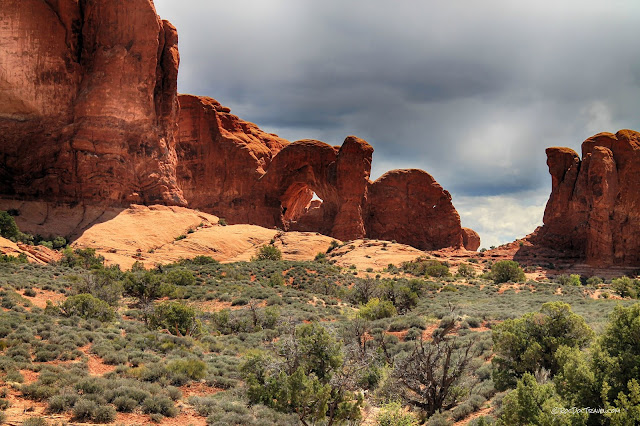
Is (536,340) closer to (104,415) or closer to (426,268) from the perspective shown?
(104,415)

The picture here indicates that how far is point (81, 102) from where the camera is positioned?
3841 centimetres

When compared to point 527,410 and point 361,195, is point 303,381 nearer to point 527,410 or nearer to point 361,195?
point 527,410

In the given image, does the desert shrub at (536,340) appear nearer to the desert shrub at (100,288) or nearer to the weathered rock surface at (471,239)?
the desert shrub at (100,288)

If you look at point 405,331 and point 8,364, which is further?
point 405,331

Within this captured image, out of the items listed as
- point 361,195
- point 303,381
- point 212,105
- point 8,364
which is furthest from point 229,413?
point 212,105

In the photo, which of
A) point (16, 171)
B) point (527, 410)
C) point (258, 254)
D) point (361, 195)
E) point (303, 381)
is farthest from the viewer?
point (361, 195)

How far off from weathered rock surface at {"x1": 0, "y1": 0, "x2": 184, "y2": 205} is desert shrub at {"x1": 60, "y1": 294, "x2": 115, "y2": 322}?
22.1 meters

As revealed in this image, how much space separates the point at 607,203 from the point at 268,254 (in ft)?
93.0

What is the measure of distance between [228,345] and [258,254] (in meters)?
23.5

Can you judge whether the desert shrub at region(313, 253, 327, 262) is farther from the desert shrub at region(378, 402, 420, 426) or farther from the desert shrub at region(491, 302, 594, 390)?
the desert shrub at region(378, 402, 420, 426)

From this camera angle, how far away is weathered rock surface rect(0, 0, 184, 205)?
3709 cm

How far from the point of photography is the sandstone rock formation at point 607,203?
41531 mm

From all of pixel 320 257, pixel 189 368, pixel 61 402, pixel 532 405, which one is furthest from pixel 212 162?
pixel 532 405

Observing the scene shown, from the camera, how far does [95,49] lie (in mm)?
40062
